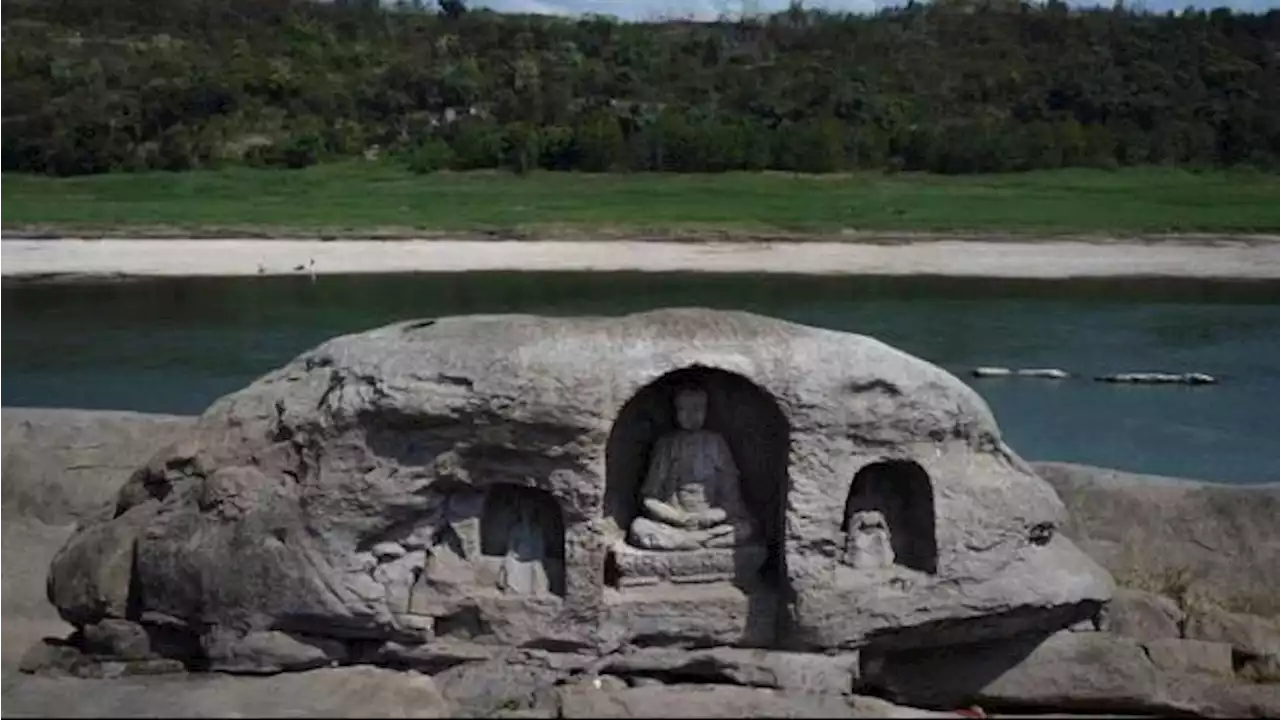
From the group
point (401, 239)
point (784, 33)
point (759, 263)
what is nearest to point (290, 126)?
point (401, 239)

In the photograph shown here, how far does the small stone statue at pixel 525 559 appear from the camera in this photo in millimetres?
9008

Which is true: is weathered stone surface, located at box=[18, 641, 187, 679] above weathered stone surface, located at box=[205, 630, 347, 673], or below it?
below

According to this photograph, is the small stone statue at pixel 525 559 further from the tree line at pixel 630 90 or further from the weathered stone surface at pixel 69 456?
the tree line at pixel 630 90

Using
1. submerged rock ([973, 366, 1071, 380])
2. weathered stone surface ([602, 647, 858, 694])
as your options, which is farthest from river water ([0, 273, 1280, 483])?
weathered stone surface ([602, 647, 858, 694])

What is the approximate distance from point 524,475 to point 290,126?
38.6 meters

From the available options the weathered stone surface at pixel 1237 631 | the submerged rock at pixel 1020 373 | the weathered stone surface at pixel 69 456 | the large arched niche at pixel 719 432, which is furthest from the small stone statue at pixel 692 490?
the submerged rock at pixel 1020 373

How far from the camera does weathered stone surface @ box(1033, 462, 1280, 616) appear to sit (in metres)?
10.9

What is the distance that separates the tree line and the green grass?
1220 mm

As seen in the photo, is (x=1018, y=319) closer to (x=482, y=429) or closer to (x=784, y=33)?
(x=482, y=429)

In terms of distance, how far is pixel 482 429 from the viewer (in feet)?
28.9

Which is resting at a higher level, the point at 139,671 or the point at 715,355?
the point at 715,355

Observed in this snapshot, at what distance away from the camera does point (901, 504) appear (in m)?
9.39

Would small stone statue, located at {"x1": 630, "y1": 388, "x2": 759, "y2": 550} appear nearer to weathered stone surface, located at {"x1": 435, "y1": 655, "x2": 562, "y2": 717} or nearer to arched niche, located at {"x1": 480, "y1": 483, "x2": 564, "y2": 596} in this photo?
arched niche, located at {"x1": 480, "y1": 483, "x2": 564, "y2": 596}

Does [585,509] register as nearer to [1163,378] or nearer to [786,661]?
[786,661]
